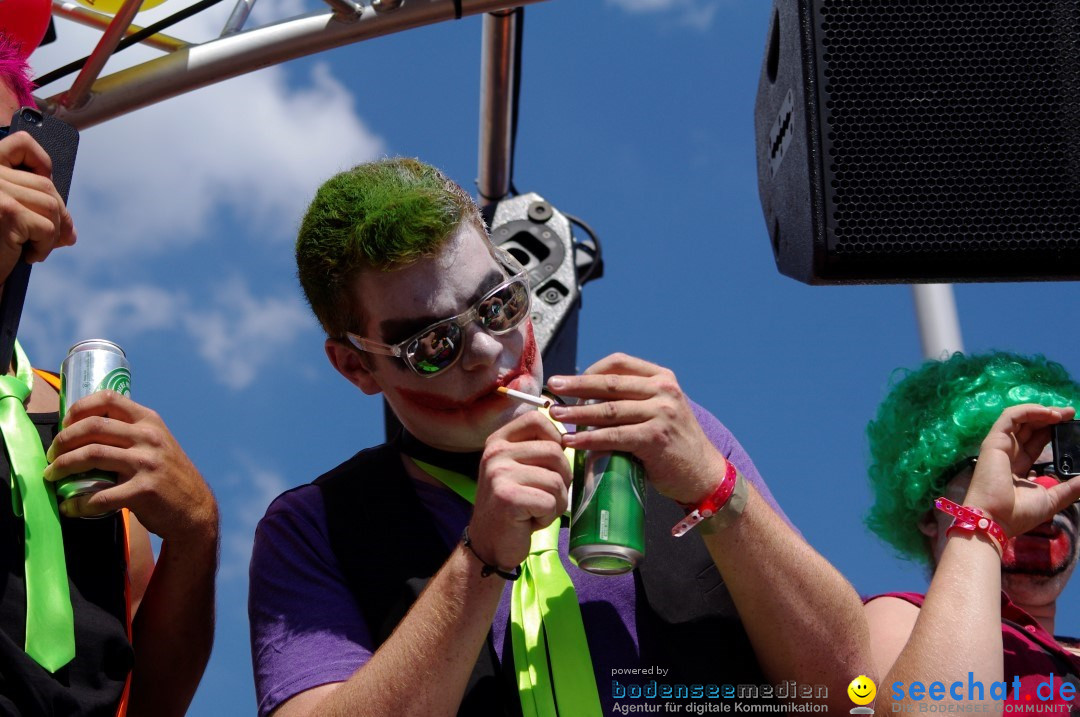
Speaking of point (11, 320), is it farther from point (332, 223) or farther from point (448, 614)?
point (448, 614)

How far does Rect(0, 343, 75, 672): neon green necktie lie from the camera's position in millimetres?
2045

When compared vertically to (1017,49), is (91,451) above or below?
below

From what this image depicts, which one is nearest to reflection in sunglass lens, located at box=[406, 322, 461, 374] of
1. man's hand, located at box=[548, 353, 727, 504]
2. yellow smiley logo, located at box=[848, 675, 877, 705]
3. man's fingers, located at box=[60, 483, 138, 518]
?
man's hand, located at box=[548, 353, 727, 504]

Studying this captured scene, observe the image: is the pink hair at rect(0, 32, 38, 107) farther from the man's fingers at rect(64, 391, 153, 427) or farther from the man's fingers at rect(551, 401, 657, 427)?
the man's fingers at rect(551, 401, 657, 427)

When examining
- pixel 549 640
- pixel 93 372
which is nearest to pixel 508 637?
pixel 549 640

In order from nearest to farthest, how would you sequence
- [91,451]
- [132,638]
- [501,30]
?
[91,451] < [132,638] < [501,30]

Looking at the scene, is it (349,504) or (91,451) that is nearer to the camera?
(91,451)

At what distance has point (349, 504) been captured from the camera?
93.4 inches

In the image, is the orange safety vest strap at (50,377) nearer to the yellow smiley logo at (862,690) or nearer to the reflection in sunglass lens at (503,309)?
the reflection in sunglass lens at (503,309)

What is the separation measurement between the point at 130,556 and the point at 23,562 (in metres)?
0.37

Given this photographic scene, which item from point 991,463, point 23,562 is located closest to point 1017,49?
point 991,463

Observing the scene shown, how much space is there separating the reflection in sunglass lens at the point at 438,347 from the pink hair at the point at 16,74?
93cm

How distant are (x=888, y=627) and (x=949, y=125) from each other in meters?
0.97

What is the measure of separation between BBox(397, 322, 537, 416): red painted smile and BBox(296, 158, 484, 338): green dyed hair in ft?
0.65
